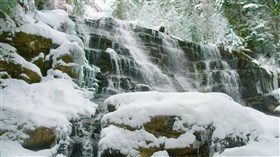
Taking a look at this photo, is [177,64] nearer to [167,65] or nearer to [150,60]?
[167,65]

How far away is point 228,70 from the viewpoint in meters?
13.8

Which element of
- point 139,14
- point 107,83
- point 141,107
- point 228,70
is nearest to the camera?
point 141,107

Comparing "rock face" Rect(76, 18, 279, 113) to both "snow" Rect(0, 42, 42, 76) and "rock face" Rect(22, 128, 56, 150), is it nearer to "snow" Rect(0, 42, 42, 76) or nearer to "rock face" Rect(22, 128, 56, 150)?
"snow" Rect(0, 42, 42, 76)

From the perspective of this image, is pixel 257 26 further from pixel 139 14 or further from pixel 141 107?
pixel 141 107

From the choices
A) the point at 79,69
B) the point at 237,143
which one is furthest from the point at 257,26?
the point at 237,143

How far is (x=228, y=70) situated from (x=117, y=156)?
31.1ft

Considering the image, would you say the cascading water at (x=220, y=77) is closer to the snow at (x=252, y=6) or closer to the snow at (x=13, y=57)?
the snow at (x=252, y=6)

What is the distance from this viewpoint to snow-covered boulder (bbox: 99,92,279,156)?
17.6ft

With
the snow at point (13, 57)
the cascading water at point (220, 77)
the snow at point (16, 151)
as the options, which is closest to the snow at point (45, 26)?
the snow at point (13, 57)

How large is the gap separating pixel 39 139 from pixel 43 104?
3.50 ft

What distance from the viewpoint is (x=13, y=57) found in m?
7.44

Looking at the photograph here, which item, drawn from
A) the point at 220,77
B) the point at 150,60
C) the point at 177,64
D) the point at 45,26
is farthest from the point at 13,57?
the point at 220,77

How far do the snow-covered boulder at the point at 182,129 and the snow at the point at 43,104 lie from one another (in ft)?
3.52

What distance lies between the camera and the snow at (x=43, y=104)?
19.6 ft
